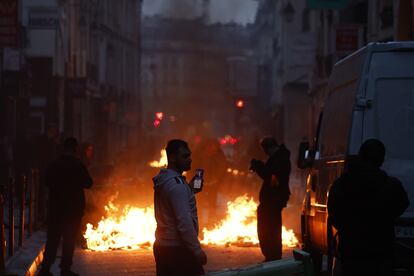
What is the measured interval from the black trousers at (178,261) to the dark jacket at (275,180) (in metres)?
5.98

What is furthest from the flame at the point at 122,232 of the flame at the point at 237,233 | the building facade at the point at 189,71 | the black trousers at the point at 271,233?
the building facade at the point at 189,71

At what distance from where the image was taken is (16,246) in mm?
16094

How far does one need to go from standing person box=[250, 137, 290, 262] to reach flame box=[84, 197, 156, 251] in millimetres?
3460

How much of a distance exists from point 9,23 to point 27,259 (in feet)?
31.1

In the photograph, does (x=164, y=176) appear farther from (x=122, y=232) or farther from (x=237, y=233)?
(x=237, y=233)

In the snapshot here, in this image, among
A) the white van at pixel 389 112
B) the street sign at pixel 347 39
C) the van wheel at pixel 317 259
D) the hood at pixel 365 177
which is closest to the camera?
the hood at pixel 365 177

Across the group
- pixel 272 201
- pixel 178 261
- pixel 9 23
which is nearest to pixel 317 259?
pixel 272 201

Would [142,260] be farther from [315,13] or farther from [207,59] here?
[207,59]

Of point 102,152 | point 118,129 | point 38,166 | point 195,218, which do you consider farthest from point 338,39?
point 118,129

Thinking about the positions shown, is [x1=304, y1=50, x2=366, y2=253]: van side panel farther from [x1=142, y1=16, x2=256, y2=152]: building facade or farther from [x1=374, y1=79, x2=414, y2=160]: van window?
[x1=142, y1=16, x2=256, y2=152]: building facade

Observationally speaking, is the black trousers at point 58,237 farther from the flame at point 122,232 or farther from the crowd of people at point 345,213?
the crowd of people at point 345,213

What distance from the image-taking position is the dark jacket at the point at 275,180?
13852 mm

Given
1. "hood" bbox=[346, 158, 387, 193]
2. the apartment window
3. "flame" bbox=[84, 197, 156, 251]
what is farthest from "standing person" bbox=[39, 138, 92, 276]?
the apartment window

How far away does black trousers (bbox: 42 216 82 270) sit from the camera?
12.9 meters
